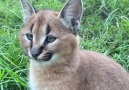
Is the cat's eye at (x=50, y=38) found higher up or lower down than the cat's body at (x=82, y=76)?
higher up

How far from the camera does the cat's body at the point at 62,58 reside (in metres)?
3.73

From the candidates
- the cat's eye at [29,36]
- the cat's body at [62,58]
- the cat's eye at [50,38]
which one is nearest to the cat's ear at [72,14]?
the cat's body at [62,58]

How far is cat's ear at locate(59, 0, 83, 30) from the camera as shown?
3.86 metres

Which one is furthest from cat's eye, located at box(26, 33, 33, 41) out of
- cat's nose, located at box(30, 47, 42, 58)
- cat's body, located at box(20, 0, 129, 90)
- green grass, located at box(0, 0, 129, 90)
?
green grass, located at box(0, 0, 129, 90)

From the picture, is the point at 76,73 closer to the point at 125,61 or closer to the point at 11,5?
the point at 125,61

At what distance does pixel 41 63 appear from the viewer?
392cm

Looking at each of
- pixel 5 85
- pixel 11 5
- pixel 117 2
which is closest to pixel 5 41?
pixel 5 85

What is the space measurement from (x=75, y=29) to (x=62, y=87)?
0.55 meters

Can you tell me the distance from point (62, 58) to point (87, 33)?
6.06 ft

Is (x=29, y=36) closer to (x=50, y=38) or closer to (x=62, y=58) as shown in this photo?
(x=50, y=38)

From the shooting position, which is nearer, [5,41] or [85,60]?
[85,60]

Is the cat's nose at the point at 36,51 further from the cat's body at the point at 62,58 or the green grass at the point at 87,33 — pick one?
the green grass at the point at 87,33

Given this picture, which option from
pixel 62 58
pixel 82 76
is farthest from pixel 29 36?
pixel 82 76

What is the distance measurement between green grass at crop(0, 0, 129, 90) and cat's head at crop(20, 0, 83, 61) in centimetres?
91
